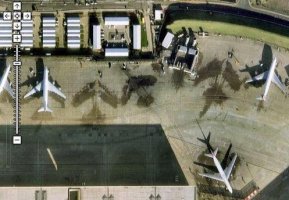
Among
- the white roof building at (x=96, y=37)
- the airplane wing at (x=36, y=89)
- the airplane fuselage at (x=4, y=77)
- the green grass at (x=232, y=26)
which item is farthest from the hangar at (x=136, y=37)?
the airplane fuselage at (x=4, y=77)

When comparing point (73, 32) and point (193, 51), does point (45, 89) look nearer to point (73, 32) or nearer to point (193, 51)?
point (73, 32)

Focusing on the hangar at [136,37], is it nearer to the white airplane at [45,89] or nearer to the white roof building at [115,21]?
the white roof building at [115,21]

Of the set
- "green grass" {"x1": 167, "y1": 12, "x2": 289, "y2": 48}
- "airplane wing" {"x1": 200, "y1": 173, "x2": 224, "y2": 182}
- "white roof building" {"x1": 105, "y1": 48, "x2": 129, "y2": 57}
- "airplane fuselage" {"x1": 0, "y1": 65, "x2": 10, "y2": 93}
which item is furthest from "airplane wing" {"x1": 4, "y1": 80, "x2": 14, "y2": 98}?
"airplane wing" {"x1": 200, "y1": 173, "x2": 224, "y2": 182}

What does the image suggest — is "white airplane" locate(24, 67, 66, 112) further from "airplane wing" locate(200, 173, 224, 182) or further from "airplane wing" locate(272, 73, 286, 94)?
"airplane wing" locate(272, 73, 286, 94)

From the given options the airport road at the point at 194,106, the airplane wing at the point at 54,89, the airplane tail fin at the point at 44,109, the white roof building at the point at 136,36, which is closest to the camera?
the airplane tail fin at the point at 44,109

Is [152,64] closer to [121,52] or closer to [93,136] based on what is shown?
[121,52]

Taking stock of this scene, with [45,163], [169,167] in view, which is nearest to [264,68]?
[169,167]
